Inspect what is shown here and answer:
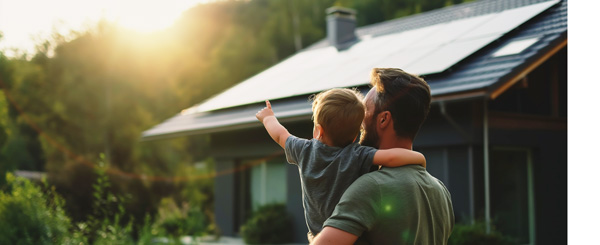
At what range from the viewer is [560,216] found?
376 inches

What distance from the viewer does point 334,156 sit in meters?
2.10

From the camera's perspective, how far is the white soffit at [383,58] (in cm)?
903

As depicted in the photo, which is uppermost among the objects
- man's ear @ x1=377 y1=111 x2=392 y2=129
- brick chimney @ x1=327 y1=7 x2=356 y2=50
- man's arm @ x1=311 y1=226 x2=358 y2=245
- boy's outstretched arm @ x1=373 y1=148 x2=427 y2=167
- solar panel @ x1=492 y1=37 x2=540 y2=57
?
brick chimney @ x1=327 y1=7 x2=356 y2=50

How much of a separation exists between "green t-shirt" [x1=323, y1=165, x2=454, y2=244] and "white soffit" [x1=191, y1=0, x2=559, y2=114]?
20.8 ft

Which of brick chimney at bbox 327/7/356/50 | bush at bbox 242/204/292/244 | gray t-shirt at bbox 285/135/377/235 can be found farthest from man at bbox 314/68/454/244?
brick chimney at bbox 327/7/356/50

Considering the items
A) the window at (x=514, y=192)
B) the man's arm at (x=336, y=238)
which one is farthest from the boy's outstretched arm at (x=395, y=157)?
the window at (x=514, y=192)

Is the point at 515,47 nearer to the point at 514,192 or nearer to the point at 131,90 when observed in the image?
the point at 514,192

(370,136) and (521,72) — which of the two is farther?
(521,72)

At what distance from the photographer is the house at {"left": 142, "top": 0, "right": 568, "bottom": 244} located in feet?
27.1

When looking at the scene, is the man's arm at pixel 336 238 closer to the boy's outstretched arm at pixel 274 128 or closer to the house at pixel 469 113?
the boy's outstretched arm at pixel 274 128

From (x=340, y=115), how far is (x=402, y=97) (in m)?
0.25

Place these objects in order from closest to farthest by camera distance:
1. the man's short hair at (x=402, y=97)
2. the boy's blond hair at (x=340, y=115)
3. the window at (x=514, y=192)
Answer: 1. the man's short hair at (x=402, y=97)
2. the boy's blond hair at (x=340, y=115)
3. the window at (x=514, y=192)

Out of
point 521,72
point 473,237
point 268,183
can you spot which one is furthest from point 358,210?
point 268,183

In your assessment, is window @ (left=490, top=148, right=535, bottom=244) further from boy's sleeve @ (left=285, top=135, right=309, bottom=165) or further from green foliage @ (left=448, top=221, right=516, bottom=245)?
boy's sleeve @ (left=285, top=135, right=309, bottom=165)
